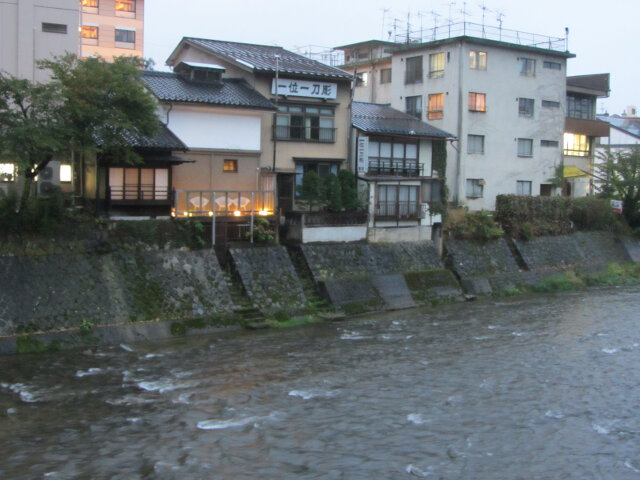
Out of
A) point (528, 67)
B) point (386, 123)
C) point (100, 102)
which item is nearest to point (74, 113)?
point (100, 102)

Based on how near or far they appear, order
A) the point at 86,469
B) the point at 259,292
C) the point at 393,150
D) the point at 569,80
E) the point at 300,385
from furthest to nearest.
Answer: the point at 569,80, the point at 393,150, the point at 259,292, the point at 300,385, the point at 86,469

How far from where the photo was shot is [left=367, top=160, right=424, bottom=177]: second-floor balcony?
107 ft

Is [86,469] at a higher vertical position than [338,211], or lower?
lower

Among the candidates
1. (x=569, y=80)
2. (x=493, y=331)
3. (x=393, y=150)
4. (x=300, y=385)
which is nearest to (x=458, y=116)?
(x=393, y=150)

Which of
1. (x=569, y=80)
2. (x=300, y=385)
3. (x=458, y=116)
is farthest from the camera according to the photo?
(x=569, y=80)

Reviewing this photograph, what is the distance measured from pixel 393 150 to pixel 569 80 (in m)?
19.4

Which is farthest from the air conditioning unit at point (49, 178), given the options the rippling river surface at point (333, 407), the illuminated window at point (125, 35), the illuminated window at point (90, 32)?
the illuminated window at point (125, 35)

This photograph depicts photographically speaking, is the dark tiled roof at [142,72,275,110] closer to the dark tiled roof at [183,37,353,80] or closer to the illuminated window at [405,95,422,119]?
the dark tiled roof at [183,37,353,80]

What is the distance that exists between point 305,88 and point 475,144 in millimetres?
13381

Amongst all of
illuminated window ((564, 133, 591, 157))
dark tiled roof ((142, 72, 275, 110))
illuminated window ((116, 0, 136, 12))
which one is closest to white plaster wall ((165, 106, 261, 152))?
dark tiled roof ((142, 72, 275, 110))

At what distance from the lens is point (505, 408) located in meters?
16.1

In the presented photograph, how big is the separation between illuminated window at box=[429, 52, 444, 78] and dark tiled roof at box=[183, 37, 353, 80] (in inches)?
388

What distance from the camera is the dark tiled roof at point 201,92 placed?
90.2ft

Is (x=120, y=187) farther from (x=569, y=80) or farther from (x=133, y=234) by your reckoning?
(x=569, y=80)
